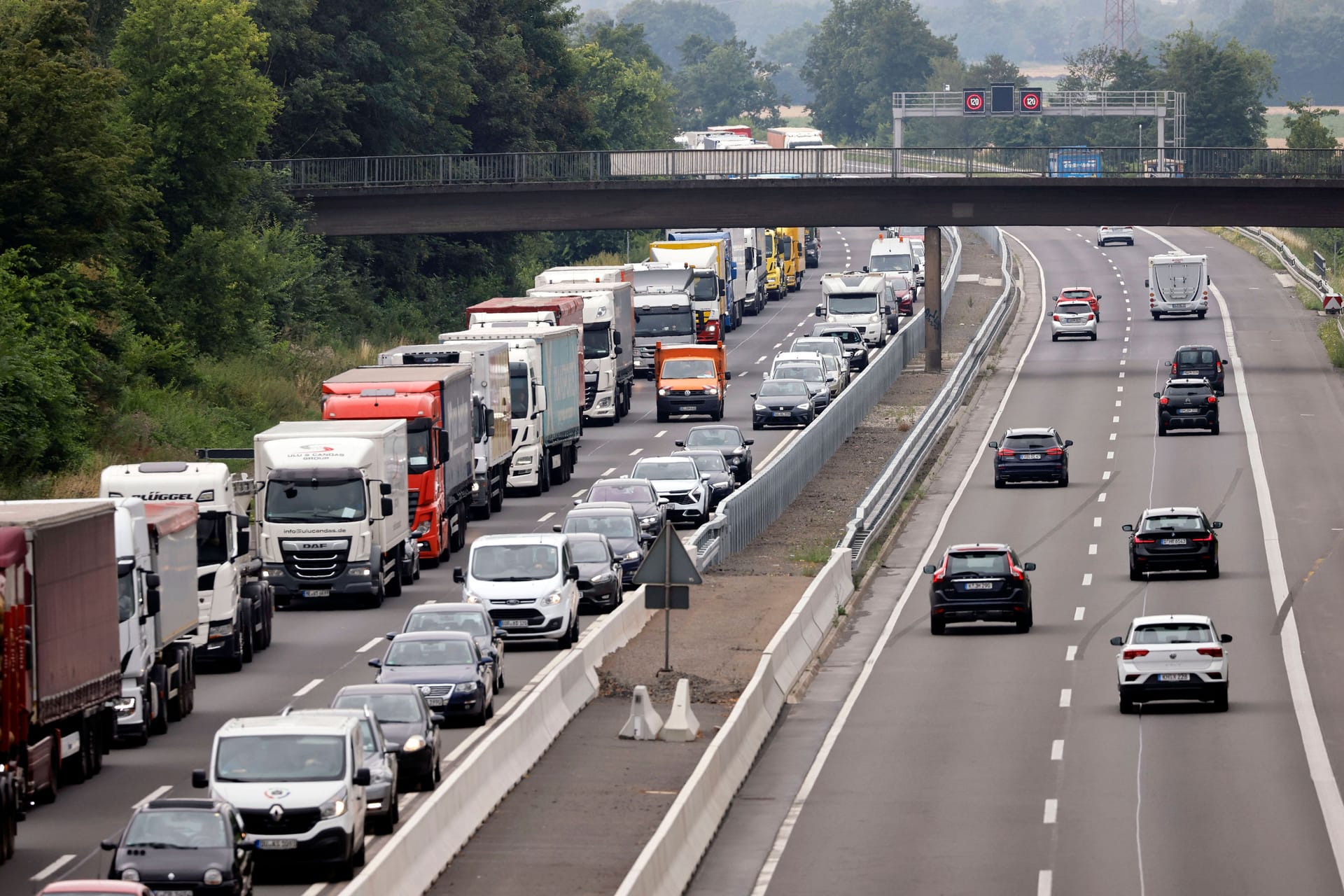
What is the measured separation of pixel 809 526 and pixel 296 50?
44655 millimetres

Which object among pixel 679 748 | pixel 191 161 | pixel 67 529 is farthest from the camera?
pixel 191 161

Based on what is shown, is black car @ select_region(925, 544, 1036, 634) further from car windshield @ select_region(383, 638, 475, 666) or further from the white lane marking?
the white lane marking

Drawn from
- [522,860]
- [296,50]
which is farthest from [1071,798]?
[296,50]

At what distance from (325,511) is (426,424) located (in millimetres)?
4499

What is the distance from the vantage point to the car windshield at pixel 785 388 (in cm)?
6525

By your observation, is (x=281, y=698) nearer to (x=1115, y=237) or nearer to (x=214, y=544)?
(x=214, y=544)

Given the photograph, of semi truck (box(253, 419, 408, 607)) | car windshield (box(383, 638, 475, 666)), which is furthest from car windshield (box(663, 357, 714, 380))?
car windshield (box(383, 638, 475, 666))

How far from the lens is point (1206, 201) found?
76.7 meters

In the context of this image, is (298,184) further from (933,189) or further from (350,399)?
(350,399)

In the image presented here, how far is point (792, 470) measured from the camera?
52.3m

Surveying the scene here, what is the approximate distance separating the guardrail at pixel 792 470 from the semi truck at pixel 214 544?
10855 mm

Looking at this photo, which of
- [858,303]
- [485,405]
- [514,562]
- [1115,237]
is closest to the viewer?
[514,562]

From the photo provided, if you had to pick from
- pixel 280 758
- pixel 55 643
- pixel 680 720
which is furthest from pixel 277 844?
pixel 680 720

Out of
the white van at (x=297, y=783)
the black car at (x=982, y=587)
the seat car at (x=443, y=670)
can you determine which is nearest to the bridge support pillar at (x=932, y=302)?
the black car at (x=982, y=587)
